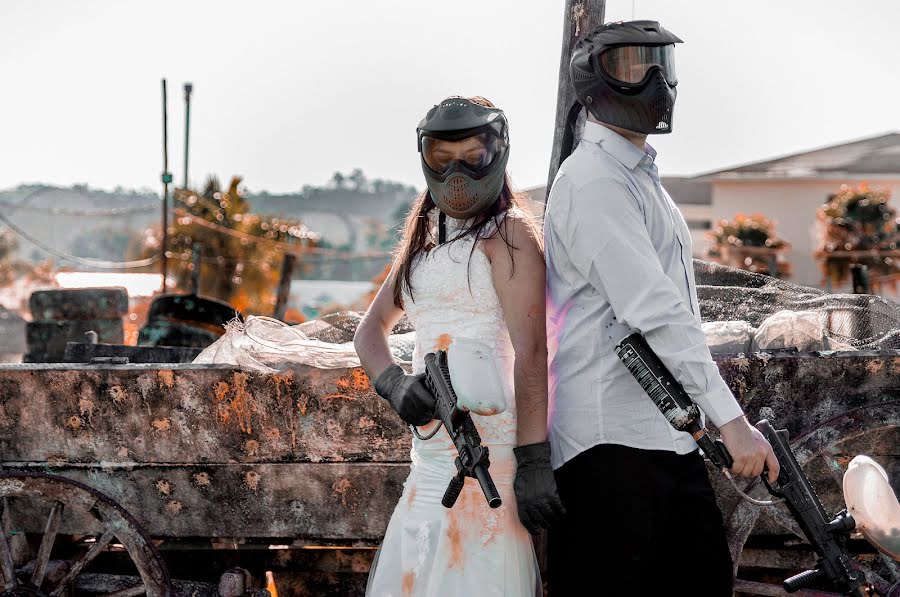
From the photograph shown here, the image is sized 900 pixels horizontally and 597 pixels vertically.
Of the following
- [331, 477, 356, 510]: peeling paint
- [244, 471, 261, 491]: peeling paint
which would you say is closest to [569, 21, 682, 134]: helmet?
[331, 477, 356, 510]: peeling paint

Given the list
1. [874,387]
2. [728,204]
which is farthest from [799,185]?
[874,387]

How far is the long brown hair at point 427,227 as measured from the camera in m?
3.14

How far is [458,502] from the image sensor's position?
3084 millimetres

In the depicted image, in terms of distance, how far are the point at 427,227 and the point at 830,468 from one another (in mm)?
1843

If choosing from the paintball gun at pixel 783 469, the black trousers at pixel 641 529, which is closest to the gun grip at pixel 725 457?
the paintball gun at pixel 783 469

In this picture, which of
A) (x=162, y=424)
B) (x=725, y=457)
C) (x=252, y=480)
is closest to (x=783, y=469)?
(x=725, y=457)

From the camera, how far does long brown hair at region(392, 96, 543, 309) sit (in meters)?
3.14

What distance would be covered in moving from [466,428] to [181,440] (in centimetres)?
176

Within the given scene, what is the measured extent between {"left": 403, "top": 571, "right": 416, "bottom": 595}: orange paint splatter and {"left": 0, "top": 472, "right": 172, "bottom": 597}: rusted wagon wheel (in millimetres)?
1351

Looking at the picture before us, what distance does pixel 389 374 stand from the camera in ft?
10.6

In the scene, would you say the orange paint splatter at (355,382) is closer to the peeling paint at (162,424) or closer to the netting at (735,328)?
the netting at (735,328)

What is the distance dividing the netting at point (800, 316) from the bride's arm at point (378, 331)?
1.50 metres

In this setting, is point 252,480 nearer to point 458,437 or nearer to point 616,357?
point 458,437

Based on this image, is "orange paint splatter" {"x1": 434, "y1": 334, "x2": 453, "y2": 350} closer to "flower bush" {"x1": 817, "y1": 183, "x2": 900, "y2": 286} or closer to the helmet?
the helmet
